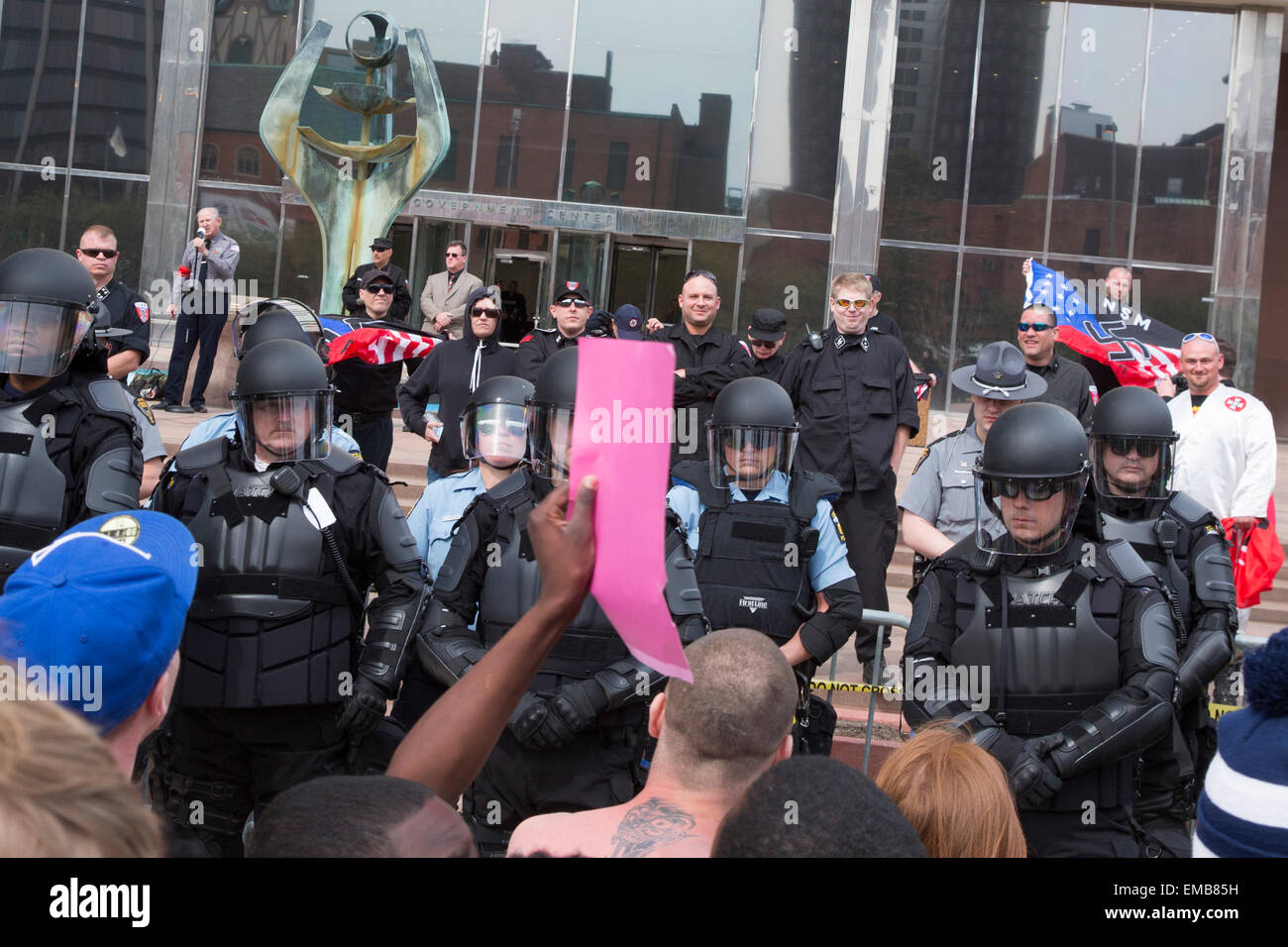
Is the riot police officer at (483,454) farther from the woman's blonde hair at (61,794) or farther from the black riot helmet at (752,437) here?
the woman's blonde hair at (61,794)

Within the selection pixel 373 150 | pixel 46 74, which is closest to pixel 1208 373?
pixel 373 150

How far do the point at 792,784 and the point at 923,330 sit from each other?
19388 millimetres

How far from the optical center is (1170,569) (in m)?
4.62

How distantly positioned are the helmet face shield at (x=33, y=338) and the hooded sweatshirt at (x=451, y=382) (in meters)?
3.40

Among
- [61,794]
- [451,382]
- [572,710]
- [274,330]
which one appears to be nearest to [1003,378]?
[572,710]

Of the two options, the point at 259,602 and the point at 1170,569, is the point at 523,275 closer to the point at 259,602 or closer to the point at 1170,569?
the point at 1170,569

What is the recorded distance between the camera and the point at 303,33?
20000mm

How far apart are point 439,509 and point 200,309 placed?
26.7 ft

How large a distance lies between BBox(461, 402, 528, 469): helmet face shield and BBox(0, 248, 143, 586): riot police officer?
1.40 meters

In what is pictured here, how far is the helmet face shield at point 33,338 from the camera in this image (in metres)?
4.38

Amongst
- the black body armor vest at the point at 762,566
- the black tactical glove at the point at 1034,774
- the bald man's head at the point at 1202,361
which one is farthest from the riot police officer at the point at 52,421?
the bald man's head at the point at 1202,361

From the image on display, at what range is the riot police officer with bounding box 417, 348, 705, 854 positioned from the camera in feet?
13.5

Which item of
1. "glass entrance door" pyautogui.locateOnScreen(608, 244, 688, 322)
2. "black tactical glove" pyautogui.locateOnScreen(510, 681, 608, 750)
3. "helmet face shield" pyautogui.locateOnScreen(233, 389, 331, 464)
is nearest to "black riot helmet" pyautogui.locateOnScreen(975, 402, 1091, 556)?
Answer: "black tactical glove" pyautogui.locateOnScreen(510, 681, 608, 750)
